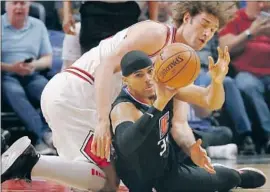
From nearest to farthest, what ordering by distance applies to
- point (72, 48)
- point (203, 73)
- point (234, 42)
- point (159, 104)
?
point (159, 104) → point (72, 48) → point (203, 73) → point (234, 42)

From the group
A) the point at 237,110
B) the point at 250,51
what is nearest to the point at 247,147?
the point at 237,110

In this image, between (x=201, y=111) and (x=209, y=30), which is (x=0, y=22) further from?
(x=209, y=30)

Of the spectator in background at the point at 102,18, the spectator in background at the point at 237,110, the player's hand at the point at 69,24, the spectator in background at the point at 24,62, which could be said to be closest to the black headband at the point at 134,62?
the spectator in background at the point at 102,18

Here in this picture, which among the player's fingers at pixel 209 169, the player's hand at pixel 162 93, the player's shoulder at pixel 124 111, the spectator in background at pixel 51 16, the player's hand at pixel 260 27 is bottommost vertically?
the spectator in background at pixel 51 16

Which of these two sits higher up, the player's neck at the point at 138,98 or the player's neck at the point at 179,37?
the player's neck at the point at 179,37

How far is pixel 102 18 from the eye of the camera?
11.9 ft

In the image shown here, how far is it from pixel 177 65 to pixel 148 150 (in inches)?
13.0

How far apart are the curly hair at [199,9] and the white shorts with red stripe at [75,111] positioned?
0.43 meters

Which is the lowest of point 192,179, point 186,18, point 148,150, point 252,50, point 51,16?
point 51,16

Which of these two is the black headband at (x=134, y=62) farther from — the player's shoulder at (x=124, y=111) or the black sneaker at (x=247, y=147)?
the black sneaker at (x=247, y=147)

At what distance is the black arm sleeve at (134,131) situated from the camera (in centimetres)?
247

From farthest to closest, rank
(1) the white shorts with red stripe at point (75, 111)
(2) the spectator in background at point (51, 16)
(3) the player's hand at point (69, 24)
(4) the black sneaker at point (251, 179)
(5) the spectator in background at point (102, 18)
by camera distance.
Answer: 1. (2) the spectator in background at point (51, 16)
2. (3) the player's hand at point (69, 24)
3. (5) the spectator in background at point (102, 18)
4. (4) the black sneaker at point (251, 179)
5. (1) the white shorts with red stripe at point (75, 111)

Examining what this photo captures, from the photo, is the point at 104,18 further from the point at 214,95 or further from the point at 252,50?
the point at 252,50

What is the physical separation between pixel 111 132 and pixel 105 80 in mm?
A: 188
